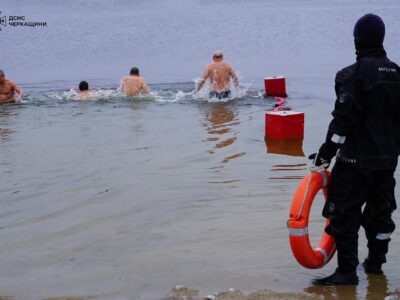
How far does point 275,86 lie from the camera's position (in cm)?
1612

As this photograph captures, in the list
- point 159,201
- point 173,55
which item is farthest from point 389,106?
point 173,55

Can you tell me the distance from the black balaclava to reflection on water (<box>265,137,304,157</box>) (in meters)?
5.00

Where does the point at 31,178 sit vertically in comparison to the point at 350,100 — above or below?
below

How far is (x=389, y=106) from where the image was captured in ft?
14.3

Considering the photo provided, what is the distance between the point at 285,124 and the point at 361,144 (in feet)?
19.0

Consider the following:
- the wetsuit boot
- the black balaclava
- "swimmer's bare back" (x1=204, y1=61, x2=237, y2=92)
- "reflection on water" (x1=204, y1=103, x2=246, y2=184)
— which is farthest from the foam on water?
the black balaclava

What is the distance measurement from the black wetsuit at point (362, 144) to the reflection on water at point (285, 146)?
4900 millimetres

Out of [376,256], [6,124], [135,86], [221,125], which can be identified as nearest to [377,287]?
[376,256]

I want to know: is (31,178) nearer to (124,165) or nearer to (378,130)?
(124,165)

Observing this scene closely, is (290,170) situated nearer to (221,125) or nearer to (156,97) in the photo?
(221,125)

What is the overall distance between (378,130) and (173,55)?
29005 mm

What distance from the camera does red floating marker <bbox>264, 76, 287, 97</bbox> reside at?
1602cm

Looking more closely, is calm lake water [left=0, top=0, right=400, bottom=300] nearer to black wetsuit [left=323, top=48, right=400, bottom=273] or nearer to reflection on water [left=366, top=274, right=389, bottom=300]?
reflection on water [left=366, top=274, right=389, bottom=300]

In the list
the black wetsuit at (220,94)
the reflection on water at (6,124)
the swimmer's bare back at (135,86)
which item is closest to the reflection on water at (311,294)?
the reflection on water at (6,124)
